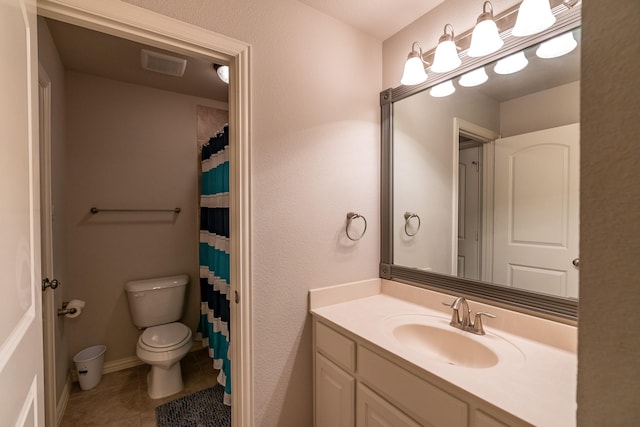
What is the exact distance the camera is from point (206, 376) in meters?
2.22

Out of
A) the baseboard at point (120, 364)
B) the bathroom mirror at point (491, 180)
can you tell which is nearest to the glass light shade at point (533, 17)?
the bathroom mirror at point (491, 180)

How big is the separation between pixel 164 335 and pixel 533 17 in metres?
2.69

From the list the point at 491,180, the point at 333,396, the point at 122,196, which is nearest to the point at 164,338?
the point at 122,196

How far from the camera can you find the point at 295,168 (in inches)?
54.9

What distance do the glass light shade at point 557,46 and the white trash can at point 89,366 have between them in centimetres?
315

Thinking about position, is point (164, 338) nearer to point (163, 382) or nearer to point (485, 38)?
point (163, 382)

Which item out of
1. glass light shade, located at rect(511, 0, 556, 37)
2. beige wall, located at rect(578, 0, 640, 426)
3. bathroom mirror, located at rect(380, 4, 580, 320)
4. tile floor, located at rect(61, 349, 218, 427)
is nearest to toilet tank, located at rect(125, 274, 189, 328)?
tile floor, located at rect(61, 349, 218, 427)

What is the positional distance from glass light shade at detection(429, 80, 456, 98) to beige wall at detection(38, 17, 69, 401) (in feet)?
6.74

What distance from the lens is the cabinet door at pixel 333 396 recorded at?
1.21 m

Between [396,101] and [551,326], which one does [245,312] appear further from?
[396,101]

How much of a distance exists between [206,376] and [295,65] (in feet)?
7.51

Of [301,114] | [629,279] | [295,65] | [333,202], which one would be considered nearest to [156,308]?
[333,202]

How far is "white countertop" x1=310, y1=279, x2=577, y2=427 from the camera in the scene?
0.76 m

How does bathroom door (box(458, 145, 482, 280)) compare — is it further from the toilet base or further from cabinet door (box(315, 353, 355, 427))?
the toilet base
